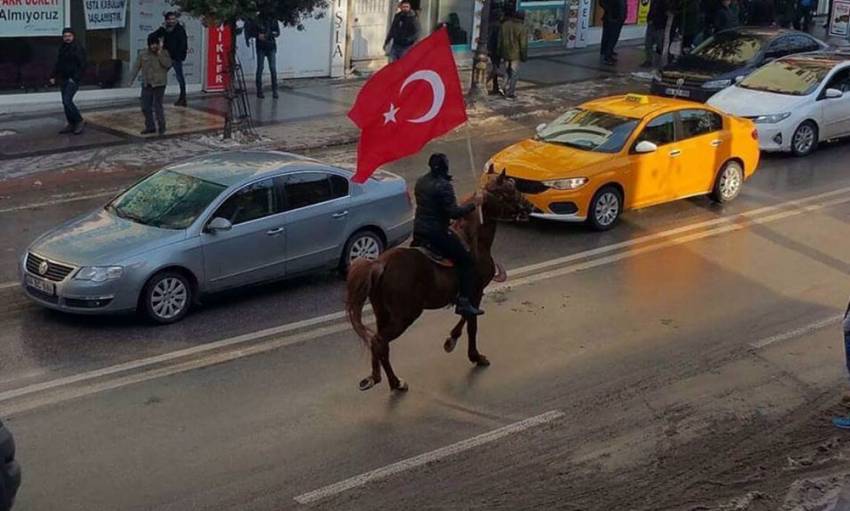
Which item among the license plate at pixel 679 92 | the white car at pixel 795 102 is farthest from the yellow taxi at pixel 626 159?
the license plate at pixel 679 92

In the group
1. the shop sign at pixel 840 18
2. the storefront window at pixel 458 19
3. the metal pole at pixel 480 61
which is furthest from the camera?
the shop sign at pixel 840 18

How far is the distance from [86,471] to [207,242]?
416cm

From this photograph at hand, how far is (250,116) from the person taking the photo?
77.8 feet

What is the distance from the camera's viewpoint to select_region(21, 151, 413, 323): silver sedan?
41.2 feet

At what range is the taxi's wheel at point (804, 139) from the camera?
2250cm

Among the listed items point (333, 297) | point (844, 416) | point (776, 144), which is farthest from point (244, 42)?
point (844, 416)

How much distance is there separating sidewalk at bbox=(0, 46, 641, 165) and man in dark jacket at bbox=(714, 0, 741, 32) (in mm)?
4516

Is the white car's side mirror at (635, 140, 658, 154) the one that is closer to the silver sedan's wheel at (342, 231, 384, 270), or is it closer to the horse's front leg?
the silver sedan's wheel at (342, 231, 384, 270)

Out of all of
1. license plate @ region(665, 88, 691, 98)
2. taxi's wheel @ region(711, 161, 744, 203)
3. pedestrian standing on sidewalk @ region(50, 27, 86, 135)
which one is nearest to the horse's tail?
taxi's wheel @ region(711, 161, 744, 203)

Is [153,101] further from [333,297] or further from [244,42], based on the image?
[333,297]

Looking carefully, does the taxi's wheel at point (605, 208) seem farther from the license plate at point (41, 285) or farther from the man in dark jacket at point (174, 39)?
the man in dark jacket at point (174, 39)

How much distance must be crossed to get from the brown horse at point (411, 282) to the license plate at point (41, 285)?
3318 millimetres

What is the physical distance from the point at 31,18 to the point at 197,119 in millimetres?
3532

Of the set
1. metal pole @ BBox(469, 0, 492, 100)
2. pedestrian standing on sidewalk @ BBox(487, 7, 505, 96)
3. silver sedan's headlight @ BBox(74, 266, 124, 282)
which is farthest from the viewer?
pedestrian standing on sidewalk @ BBox(487, 7, 505, 96)
